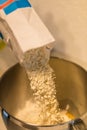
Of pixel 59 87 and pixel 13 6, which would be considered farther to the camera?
pixel 59 87

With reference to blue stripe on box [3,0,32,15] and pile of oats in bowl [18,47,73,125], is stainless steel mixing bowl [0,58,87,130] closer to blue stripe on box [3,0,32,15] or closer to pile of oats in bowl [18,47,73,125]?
pile of oats in bowl [18,47,73,125]

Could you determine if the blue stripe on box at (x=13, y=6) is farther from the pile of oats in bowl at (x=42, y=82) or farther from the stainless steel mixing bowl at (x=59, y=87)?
the stainless steel mixing bowl at (x=59, y=87)

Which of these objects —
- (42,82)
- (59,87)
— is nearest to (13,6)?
(42,82)

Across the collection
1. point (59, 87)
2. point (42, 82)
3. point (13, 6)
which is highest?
point (13, 6)

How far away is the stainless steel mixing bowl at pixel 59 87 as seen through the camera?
2.70ft

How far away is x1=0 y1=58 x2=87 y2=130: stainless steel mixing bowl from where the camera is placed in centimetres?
82

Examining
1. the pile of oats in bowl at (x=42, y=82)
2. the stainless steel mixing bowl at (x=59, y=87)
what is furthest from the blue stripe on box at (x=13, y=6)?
the stainless steel mixing bowl at (x=59, y=87)

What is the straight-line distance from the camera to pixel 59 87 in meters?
0.87

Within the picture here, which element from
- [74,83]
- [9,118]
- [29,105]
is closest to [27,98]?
[29,105]

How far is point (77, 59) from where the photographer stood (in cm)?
92

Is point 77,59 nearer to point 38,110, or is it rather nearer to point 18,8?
point 38,110

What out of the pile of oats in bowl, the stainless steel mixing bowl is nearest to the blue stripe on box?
the pile of oats in bowl

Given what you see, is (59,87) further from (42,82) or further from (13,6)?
(13,6)

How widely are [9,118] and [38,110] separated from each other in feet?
0.70
